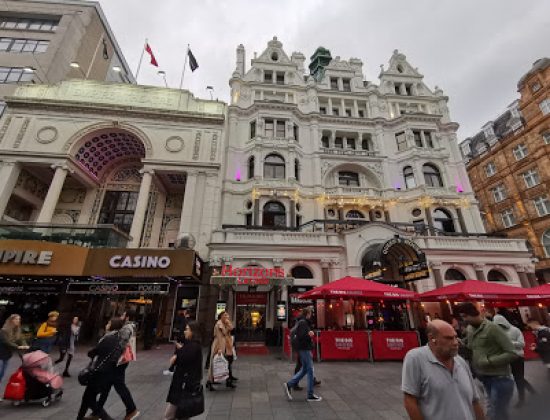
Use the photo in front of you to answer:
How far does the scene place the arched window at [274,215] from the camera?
21969 mm

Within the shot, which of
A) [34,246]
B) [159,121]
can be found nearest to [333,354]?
[34,246]

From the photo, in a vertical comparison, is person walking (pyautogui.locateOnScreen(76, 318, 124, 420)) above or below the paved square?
above

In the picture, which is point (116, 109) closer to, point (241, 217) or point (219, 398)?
point (241, 217)

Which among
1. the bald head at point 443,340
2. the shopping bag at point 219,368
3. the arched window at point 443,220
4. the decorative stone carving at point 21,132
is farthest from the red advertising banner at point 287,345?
the decorative stone carving at point 21,132

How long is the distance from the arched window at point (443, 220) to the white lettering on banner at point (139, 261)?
22.4 meters

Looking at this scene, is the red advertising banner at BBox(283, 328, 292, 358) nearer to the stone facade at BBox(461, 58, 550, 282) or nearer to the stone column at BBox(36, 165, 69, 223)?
the stone column at BBox(36, 165, 69, 223)

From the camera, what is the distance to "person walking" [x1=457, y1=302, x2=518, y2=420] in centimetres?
407

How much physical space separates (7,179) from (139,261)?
523 inches

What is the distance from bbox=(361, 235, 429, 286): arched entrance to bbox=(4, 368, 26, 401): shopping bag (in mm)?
15688

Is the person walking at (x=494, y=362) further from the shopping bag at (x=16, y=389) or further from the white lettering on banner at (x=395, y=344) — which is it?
the shopping bag at (x=16, y=389)

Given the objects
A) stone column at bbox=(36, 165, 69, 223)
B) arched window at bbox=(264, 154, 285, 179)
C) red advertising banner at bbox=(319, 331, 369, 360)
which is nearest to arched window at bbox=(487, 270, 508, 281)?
red advertising banner at bbox=(319, 331, 369, 360)

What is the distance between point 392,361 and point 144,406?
10573 mm

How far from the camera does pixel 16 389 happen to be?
5.89 metres

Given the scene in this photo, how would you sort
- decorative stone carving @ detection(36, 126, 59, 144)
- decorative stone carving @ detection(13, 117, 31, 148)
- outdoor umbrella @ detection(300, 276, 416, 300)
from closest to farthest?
1. outdoor umbrella @ detection(300, 276, 416, 300)
2. decorative stone carving @ detection(13, 117, 31, 148)
3. decorative stone carving @ detection(36, 126, 59, 144)
